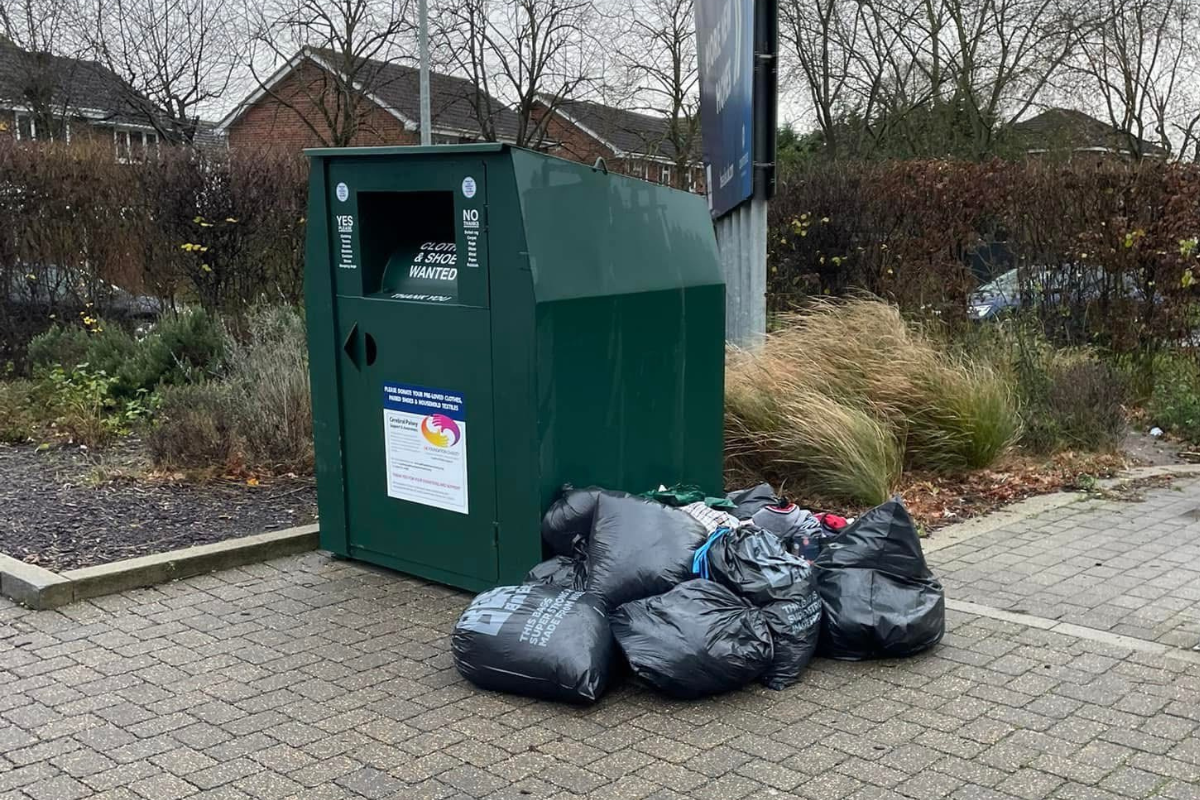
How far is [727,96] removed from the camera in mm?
8461

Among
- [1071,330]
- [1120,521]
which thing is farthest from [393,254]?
[1071,330]

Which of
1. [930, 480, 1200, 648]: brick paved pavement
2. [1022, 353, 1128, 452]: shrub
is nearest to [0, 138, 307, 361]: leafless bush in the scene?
[1022, 353, 1128, 452]: shrub

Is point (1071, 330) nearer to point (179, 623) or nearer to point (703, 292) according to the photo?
point (703, 292)

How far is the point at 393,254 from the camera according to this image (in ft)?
16.7

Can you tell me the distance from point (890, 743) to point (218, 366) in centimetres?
625

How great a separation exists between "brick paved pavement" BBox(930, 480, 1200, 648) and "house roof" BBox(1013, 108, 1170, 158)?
21.2 m

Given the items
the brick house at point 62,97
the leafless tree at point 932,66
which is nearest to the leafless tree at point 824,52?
the leafless tree at point 932,66

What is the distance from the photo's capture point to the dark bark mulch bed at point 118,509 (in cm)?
525

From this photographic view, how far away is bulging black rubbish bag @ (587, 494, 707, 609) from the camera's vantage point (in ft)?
13.3

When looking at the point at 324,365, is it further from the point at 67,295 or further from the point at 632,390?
the point at 67,295

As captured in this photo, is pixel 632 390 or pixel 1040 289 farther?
pixel 1040 289

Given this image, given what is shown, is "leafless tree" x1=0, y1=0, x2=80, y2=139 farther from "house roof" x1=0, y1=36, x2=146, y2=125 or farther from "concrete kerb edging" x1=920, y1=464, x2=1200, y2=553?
"concrete kerb edging" x1=920, y1=464, x2=1200, y2=553

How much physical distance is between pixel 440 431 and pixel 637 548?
1108 millimetres

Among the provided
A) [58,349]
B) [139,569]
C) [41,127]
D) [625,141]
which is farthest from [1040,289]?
[625,141]
